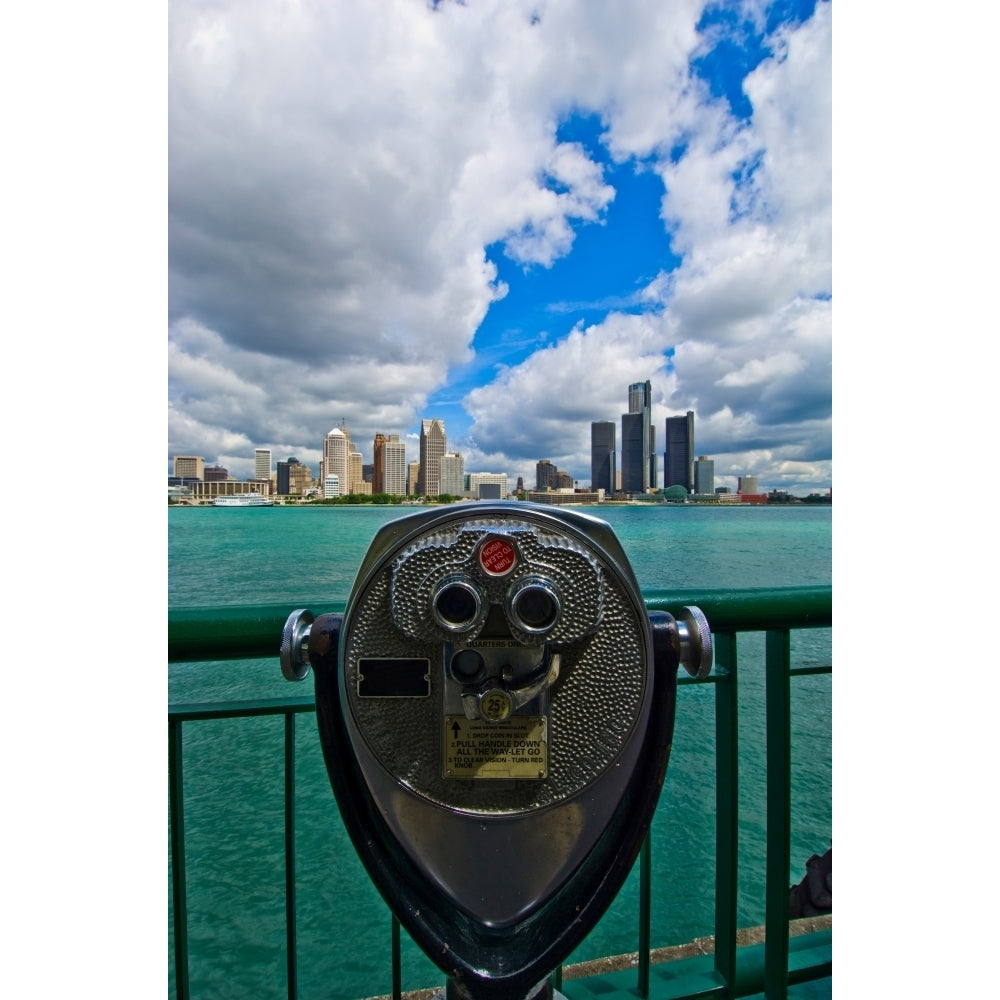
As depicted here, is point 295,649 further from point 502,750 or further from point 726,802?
point 726,802

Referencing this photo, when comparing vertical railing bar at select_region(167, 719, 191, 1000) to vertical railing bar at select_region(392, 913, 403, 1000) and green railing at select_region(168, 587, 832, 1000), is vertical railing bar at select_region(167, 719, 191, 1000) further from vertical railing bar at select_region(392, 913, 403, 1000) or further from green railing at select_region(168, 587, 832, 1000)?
vertical railing bar at select_region(392, 913, 403, 1000)

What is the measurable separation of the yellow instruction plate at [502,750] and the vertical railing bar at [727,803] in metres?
0.70

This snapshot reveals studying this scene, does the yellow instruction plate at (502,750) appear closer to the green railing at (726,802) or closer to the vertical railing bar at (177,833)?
the green railing at (726,802)

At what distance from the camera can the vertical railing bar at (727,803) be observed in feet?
4.48

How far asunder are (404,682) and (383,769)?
11cm

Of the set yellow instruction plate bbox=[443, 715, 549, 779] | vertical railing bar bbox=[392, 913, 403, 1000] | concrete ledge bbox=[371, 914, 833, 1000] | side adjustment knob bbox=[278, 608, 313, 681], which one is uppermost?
side adjustment knob bbox=[278, 608, 313, 681]

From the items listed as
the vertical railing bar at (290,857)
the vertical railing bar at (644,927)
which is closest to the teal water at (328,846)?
the vertical railing bar at (290,857)

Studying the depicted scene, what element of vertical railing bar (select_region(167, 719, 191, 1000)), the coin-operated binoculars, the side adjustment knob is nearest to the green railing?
vertical railing bar (select_region(167, 719, 191, 1000))

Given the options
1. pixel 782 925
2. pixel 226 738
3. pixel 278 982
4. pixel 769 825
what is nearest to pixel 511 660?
pixel 769 825

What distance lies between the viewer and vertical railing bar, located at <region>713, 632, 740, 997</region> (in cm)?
136

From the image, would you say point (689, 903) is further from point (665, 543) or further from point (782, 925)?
point (665, 543)

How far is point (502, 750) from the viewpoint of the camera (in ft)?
2.59

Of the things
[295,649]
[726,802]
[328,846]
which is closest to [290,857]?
[295,649]

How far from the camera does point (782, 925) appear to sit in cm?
141
